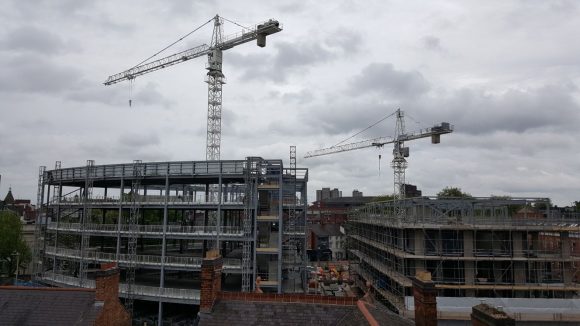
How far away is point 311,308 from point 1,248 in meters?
46.9

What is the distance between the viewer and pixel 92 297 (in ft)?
56.5

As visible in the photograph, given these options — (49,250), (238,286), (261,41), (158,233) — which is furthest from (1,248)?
(261,41)

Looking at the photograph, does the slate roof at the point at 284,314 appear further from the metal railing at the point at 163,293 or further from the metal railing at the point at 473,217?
the metal railing at the point at 473,217

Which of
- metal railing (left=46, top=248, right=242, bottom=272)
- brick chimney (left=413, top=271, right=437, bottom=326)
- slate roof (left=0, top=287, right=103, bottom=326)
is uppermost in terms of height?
brick chimney (left=413, top=271, right=437, bottom=326)

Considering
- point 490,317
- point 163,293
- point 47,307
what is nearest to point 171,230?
point 163,293

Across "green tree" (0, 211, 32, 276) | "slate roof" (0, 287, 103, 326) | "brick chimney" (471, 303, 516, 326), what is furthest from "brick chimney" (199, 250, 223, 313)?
"green tree" (0, 211, 32, 276)

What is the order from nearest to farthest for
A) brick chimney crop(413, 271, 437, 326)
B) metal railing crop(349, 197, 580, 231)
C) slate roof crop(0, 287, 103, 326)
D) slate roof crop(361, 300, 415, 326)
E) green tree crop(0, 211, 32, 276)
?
brick chimney crop(413, 271, 437, 326) → slate roof crop(361, 300, 415, 326) → slate roof crop(0, 287, 103, 326) → metal railing crop(349, 197, 580, 231) → green tree crop(0, 211, 32, 276)

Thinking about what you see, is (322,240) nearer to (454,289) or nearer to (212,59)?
(212,59)

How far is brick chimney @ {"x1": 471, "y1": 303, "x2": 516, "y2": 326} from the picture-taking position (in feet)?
29.5

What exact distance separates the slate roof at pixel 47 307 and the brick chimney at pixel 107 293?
0.23m

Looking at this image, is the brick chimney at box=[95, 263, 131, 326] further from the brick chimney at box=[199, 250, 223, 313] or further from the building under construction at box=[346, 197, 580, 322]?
the building under construction at box=[346, 197, 580, 322]

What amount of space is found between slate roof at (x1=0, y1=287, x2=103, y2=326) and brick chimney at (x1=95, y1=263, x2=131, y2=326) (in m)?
0.23

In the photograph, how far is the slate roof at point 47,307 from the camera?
53.7ft

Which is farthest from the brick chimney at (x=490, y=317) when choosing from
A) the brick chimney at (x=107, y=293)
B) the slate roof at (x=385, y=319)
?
the brick chimney at (x=107, y=293)
